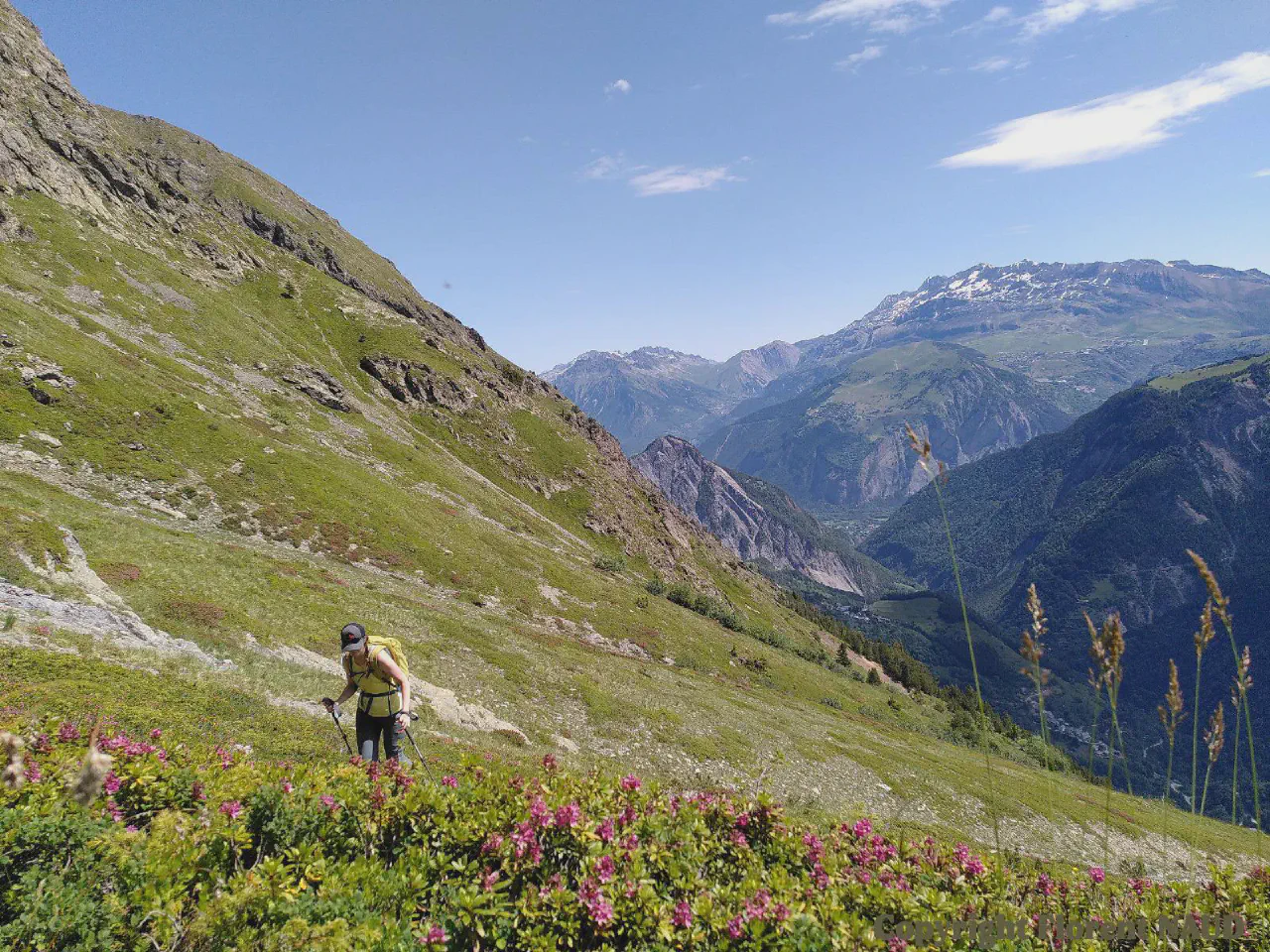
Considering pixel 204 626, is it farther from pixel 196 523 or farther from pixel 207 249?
pixel 207 249

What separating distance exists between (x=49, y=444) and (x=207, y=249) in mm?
105250

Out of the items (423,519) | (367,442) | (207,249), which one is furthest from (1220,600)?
(207,249)

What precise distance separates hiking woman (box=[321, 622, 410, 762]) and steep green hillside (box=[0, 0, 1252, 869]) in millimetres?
4199

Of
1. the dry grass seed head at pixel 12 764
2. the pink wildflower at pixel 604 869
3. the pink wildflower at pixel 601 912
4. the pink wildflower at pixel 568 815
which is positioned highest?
the dry grass seed head at pixel 12 764

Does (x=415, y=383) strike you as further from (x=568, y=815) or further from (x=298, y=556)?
(x=568, y=815)

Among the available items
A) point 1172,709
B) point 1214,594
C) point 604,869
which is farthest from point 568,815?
point 1214,594

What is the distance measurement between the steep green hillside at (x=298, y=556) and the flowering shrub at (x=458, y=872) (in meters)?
6.47

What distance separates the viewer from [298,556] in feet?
160

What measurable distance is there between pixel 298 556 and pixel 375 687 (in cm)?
4031

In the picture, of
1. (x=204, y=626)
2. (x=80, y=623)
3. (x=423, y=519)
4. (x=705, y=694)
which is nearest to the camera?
(x=80, y=623)

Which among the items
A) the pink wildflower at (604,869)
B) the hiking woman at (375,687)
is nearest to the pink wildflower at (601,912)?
the pink wildflower at (604,869)

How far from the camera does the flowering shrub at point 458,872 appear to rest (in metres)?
7.62

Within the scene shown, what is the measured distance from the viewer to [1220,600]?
8422mm

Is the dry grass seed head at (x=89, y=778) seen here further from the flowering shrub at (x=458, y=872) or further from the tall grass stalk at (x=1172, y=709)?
the tall grass stalk at (x=1172, y=709)
